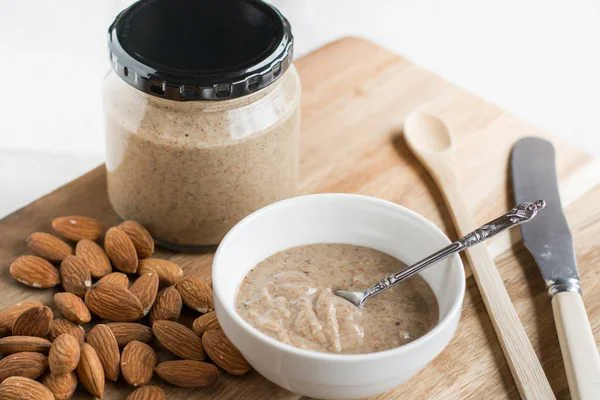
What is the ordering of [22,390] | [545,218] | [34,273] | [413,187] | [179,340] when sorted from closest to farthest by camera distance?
[22,390]
[179,340]
[34,273]
[545,218]
[413,187]

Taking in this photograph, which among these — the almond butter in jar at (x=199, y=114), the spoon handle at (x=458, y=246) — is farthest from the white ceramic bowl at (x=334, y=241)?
the almond butter in jar at (x=199, y=114)

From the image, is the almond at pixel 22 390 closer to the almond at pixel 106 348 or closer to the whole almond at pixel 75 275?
the almond at pixel 106 348

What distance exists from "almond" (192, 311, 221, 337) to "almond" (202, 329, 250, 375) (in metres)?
0.03

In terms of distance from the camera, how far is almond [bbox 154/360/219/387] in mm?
1225

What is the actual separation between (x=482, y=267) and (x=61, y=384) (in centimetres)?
66

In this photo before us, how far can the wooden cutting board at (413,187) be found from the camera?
50.6 inches

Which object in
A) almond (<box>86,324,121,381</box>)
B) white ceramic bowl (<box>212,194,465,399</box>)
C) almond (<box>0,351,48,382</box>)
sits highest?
white ceramic bowl (<box>212,194,465,399</box>)

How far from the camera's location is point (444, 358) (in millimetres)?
1311

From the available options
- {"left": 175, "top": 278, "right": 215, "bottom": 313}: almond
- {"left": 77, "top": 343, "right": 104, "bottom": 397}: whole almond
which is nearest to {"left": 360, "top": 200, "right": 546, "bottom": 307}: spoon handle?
{"left": 175, "top": 278, "right": 215, "bottom": 313}: almond

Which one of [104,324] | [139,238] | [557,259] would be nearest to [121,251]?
[139,238]

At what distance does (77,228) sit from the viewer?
146 cm

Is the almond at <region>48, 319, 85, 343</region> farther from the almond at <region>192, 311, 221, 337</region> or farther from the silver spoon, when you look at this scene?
the silver spoon

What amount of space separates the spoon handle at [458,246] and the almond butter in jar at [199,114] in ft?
0.96

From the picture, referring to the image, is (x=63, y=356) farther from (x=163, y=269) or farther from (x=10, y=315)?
(x=163, y=269)
